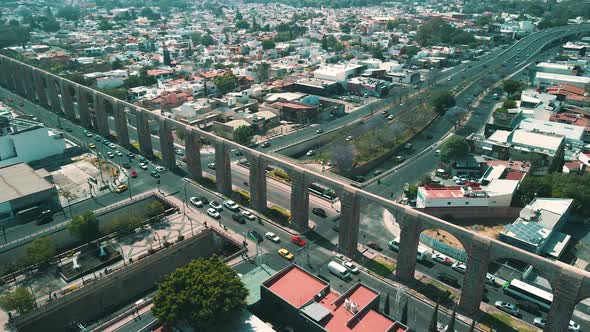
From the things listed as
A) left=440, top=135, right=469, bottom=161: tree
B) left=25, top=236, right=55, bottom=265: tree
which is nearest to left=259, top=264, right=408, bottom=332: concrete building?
left=25, top=236, right=55, bottom=265: tree

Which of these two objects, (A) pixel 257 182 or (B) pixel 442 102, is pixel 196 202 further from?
(B) pixel 442 102

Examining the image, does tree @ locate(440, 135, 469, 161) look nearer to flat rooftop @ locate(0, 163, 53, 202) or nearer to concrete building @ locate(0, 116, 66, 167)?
flat rooftop @ locate(0, 163, 53, 202)

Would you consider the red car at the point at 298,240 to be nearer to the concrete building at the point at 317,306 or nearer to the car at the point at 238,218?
the car at the point at 238,218

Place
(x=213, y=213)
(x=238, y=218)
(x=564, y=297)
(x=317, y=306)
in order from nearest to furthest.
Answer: (x=564, y=297), (x=317, y=306), (x=238, y=218), (x=213, y=213)

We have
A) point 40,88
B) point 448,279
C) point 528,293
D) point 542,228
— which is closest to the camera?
point 528,293

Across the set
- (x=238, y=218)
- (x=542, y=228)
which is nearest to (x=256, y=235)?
(x=238, y=218)
